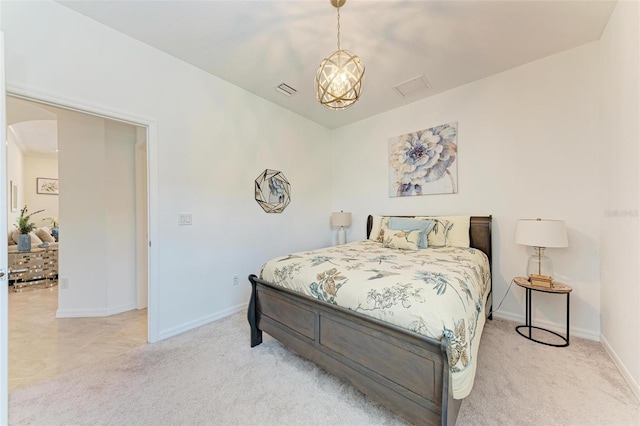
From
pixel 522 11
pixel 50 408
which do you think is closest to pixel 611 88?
pixel 522 11

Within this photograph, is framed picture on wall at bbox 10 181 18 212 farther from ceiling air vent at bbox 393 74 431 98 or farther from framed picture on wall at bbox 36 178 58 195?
ceiling air vent at bbox 393 74 431 98

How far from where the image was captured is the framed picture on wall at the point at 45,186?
251 inches

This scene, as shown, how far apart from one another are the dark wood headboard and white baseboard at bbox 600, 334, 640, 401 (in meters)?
1.09

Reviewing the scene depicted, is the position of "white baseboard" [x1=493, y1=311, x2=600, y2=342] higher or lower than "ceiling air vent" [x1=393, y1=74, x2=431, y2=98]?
lower

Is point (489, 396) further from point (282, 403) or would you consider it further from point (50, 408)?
point (50, 408)

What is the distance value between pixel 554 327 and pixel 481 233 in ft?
3.74

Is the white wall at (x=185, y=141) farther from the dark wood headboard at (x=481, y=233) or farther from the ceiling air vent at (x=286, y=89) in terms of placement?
the dark wood headboard at (x=481, y=233)

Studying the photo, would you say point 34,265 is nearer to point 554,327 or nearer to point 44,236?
point 44,236

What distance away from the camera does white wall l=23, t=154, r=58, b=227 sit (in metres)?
6.22

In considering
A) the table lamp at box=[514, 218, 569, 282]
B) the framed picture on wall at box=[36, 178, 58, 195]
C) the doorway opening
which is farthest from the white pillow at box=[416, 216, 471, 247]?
the framed picture on wall at box=[36, 178, 58, 195]

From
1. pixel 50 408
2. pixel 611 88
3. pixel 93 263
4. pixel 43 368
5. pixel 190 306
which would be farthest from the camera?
pixel 93 263

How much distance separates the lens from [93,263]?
302 centimetres

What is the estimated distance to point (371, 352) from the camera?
143 cm

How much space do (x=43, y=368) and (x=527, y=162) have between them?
4896mm
